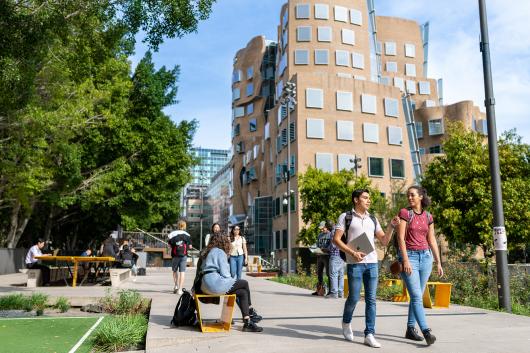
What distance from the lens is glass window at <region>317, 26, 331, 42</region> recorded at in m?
54.0

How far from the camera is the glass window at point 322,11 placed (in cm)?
5434

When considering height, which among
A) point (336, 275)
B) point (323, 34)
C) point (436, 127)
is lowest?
point (336, 275)

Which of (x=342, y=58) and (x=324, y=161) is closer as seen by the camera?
(x=324, y=161)

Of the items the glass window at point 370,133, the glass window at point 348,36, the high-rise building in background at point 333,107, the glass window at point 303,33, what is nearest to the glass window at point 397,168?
the high-rise building in background at point 333,107

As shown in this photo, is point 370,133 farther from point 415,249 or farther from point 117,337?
point 117,337

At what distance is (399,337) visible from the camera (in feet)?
21.3

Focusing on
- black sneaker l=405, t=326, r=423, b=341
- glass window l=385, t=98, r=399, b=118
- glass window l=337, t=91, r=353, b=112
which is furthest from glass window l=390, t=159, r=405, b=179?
black sneaker l=405, t=326, r=423, b=341

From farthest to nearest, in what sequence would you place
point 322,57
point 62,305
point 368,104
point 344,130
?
point 322,57
point 368,104
point 344,130
point 62,305

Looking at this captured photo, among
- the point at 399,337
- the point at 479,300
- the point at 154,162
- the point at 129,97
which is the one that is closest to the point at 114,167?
the point at 154,162

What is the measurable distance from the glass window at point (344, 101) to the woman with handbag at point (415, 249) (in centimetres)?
4230

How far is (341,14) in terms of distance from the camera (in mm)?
55000

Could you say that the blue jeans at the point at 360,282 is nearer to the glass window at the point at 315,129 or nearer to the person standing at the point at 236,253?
the person standing at the point at 236,253

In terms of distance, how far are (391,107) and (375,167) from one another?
659 cm

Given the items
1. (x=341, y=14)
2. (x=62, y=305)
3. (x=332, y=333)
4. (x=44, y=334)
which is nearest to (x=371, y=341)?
(x=332, y=333)
